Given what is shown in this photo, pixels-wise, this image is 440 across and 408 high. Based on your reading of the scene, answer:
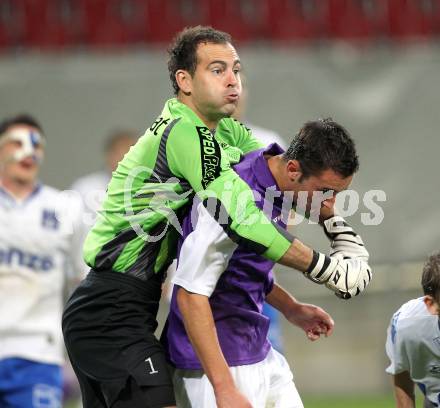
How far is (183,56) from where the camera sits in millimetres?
4020

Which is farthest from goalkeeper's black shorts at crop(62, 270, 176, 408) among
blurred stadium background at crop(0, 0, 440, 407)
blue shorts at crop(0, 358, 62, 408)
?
blurred stadium background at crop(0, 0, 440, 407)

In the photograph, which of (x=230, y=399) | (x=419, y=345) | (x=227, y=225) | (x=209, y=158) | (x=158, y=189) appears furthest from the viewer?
(x=419, y=345)

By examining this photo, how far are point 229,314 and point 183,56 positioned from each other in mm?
977

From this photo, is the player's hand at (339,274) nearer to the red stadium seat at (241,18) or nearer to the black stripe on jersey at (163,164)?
the black stripe on jersey at (163,164)

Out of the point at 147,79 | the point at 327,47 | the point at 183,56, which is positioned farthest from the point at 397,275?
the point at 183,56

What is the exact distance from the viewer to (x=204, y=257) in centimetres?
351

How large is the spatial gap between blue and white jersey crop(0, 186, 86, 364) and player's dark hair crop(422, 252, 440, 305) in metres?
2.64

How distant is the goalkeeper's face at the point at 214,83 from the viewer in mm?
3885

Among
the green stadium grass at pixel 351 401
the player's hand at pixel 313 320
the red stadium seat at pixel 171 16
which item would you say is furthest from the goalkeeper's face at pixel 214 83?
the red stadium seat at pixel 171 16

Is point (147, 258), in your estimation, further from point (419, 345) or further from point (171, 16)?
point (171, 16)

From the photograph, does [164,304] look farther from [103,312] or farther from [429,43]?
[103,312]

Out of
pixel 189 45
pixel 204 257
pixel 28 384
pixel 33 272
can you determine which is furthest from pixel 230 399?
pixel 33 272

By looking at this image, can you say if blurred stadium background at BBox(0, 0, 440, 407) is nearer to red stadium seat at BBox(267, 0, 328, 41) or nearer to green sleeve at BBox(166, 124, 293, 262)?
Result: red stadium seat at BBox(267, 0, 328, 41)

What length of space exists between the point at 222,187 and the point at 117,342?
66 cm
